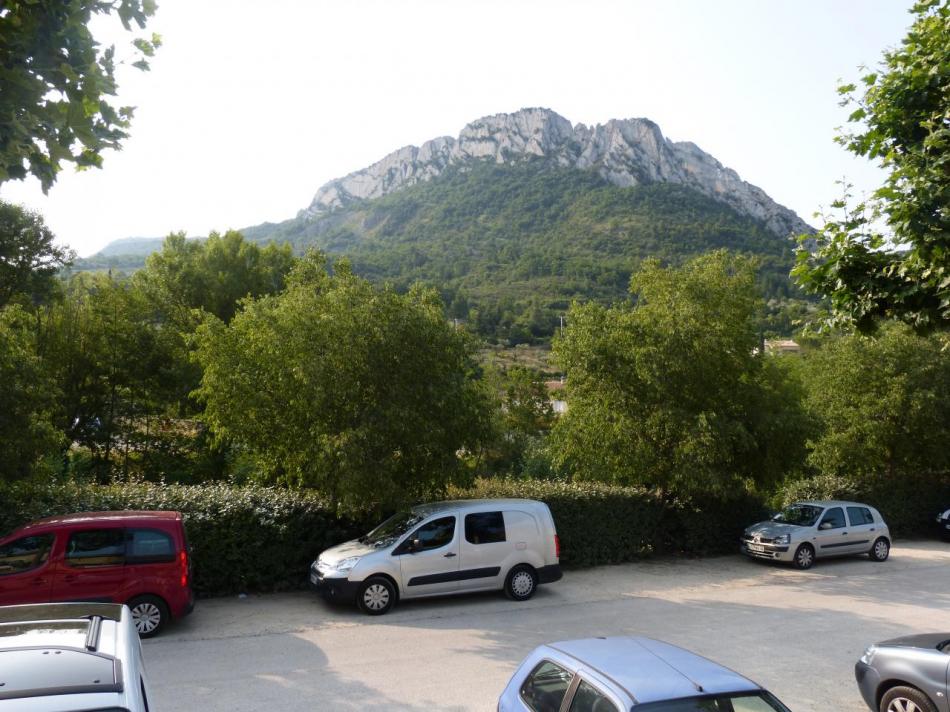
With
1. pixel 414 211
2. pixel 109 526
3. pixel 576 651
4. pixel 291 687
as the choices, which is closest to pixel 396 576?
pixel 291 687

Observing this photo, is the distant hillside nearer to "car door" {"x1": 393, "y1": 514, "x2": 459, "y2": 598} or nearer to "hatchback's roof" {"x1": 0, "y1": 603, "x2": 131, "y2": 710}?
"car door" {"x1": 393, "y1": 514, "x2": 459, "y2": 598}

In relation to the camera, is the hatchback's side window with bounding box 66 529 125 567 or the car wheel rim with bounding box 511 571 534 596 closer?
the hatchback's side window with bounding box 66 529 125 567

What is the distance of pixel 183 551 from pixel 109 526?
39.5 inches

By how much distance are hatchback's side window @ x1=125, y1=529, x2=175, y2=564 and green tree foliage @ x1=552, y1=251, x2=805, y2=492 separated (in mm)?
9655

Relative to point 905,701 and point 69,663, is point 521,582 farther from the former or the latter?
point 69,663

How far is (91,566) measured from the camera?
388 inches

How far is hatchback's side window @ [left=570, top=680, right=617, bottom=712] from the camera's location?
15.2 feet

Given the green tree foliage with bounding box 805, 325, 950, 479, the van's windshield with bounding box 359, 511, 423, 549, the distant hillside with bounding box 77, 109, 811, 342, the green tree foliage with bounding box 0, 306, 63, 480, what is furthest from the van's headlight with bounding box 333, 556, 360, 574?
the distant hillside with bounding box 77, 109, 811, 342

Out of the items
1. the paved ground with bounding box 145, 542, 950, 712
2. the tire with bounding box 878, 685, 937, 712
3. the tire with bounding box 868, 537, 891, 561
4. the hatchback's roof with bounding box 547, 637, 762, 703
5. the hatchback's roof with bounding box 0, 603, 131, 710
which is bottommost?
the paved ground with bounding box 145, 542, 950, 712

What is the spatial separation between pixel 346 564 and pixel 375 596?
2.14 feet

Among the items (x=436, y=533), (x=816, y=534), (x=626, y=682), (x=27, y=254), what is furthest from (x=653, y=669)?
(x=27, y=254)

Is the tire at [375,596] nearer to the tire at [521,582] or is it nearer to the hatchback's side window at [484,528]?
the hatchback's side window at [484,528]

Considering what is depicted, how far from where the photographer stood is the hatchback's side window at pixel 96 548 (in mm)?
9859

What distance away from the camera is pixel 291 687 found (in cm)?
835
